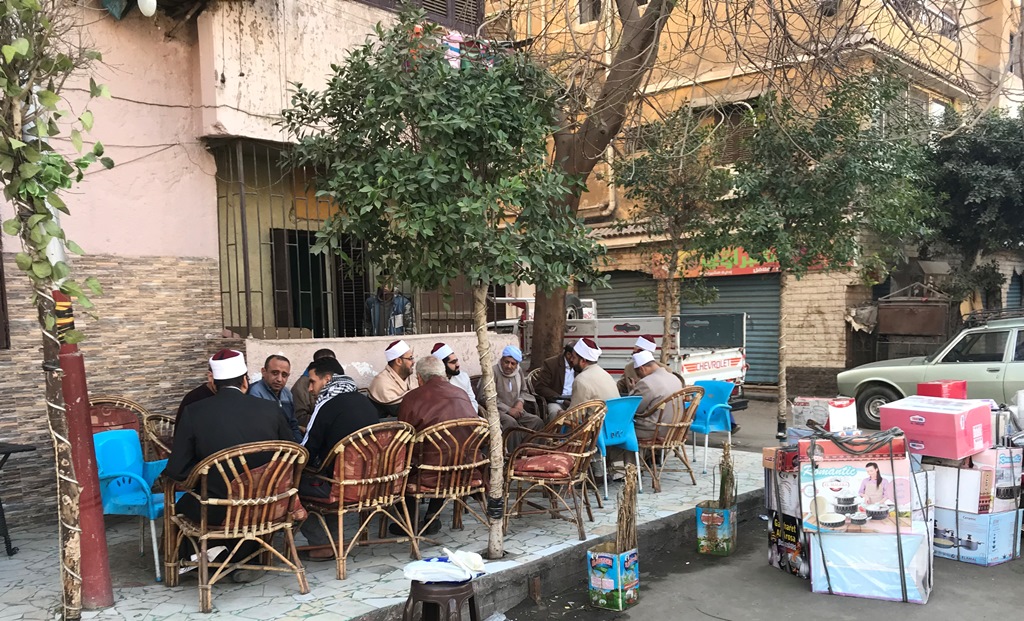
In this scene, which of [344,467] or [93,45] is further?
[93,45]

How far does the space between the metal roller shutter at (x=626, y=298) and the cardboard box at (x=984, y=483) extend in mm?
12219

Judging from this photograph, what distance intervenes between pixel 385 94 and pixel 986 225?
44.3 feet

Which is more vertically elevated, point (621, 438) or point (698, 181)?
point (698, 181)

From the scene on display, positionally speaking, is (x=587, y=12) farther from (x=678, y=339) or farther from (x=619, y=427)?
(x=619, y=427)

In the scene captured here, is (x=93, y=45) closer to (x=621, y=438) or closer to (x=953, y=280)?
(x=621, y=438)

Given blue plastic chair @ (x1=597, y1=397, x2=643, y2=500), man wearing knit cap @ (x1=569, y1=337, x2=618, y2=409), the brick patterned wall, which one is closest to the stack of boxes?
blue plastic chair @ (x1=597, y1=397, x2=643, y2=500)

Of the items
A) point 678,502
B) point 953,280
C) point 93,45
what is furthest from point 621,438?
point 953,280

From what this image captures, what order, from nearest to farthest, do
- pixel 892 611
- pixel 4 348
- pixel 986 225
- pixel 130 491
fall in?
pixel 892 611, pixel 130 491, pixel 4 348, pixel 986 225

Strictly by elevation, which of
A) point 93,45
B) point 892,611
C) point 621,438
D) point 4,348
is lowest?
point 892,611

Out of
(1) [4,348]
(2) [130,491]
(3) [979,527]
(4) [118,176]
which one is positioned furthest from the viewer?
(4) [118,176]

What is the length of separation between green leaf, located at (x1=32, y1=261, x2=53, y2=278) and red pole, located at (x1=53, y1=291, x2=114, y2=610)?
244 mm

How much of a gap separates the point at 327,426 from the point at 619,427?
2648 millimetres

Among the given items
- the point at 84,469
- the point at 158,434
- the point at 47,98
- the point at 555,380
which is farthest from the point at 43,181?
the point at 555,380

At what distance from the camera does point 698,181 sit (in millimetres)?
9391
